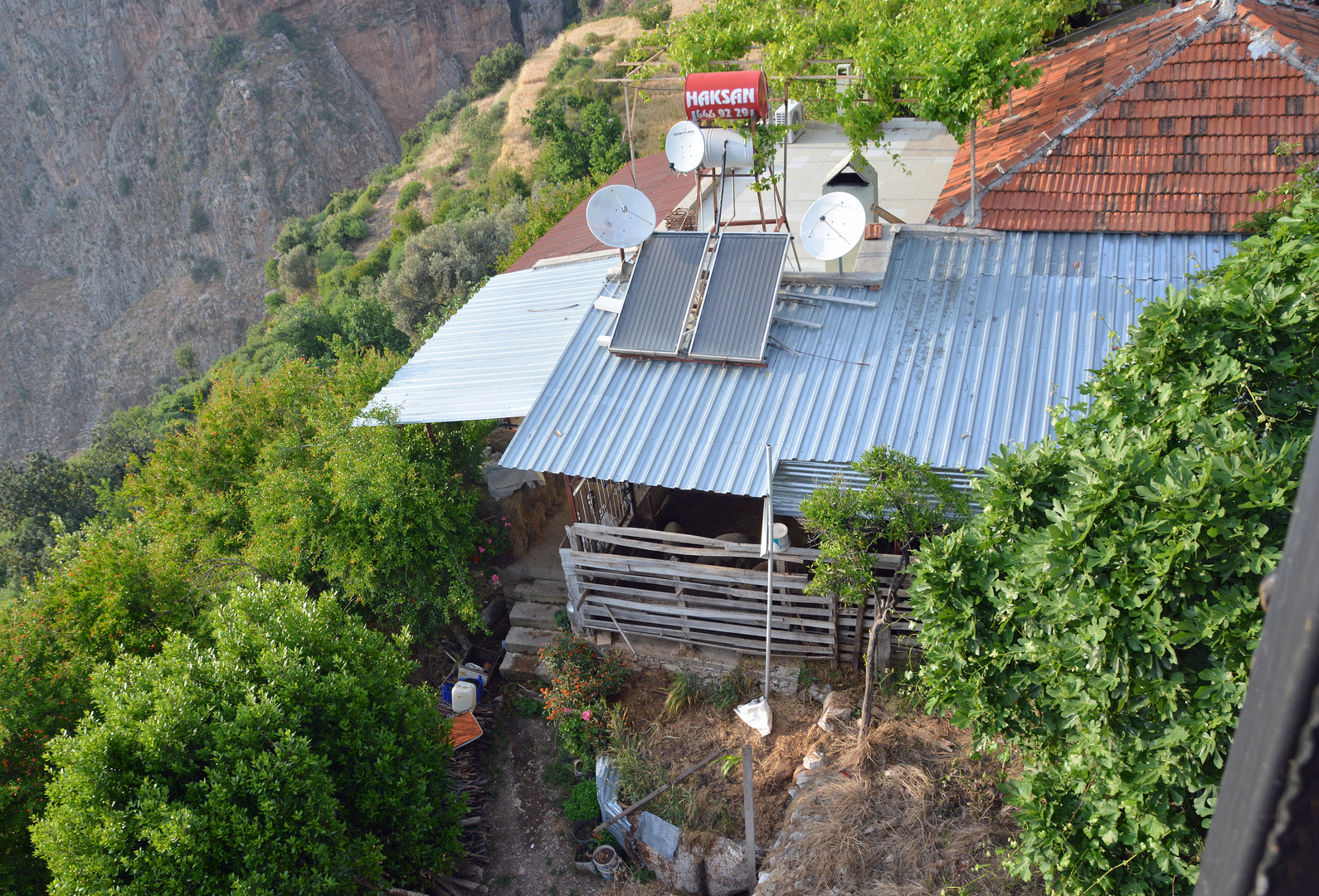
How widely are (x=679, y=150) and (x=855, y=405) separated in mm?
5864

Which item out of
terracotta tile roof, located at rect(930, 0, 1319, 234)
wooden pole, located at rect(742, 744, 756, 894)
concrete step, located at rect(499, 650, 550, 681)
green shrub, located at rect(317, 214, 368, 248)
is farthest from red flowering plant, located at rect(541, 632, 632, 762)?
green shrub, located at rect(317, 214, 368, 248)

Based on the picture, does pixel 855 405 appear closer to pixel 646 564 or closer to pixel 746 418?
pixel 746 418

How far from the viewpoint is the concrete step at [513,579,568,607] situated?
47.6 ft

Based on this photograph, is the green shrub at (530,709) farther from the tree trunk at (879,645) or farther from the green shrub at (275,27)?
the green shrub at (275,27)

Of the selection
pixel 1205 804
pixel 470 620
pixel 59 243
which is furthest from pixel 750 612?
pixel 59 243

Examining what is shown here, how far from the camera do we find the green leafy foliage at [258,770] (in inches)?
340

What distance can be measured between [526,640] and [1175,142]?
13508 millimetres

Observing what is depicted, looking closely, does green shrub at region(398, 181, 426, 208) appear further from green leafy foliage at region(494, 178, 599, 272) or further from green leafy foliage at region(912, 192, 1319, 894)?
green leafy foliage at region(912, 192, 1319, 894)

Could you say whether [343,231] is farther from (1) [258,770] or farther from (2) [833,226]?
(1) [258,770]

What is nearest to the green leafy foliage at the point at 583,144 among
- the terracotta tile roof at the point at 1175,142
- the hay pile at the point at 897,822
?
the terracotta tile roof at the point at 1175,142

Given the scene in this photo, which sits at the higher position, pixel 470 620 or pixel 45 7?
pixel 45 7

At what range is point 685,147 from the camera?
14469mm

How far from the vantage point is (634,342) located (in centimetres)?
1312

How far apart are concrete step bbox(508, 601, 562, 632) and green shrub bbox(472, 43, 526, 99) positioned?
5990 cm
